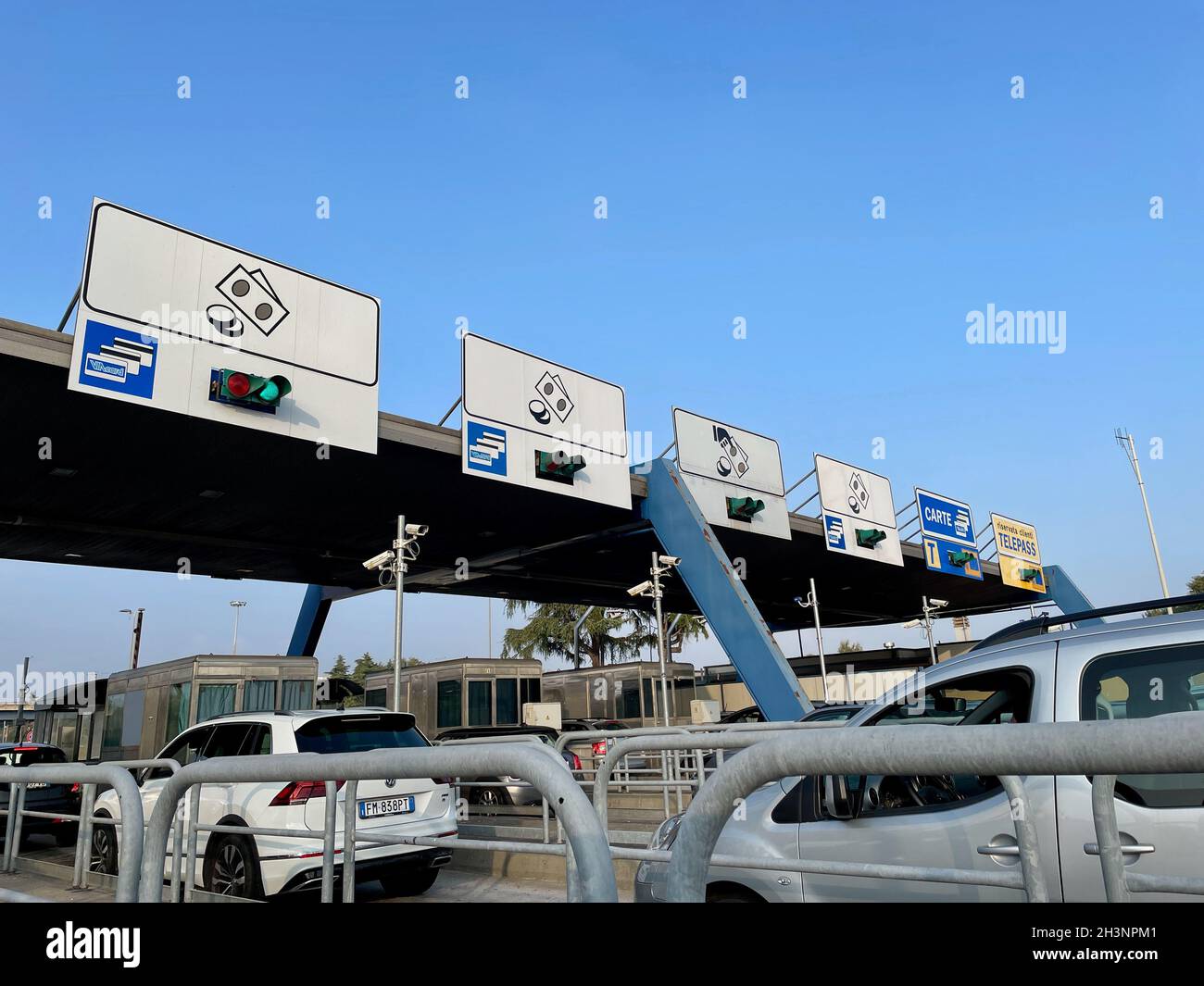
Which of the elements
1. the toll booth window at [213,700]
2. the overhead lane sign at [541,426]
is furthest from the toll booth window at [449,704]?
the overhead lane sign at [541,426]

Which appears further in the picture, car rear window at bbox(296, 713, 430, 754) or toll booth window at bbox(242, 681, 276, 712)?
toll booth window at bbox(242, 681, 276, 712)

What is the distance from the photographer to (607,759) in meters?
6.34

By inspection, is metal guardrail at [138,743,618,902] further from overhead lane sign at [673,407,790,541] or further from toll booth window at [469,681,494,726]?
toll booth window at [469,681,494,726]

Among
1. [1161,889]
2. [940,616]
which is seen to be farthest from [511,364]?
[940,616]

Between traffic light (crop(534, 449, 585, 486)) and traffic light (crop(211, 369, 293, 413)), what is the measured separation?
5279 millimetres

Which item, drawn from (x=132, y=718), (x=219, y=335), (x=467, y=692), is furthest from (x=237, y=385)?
(x=467, y=692)

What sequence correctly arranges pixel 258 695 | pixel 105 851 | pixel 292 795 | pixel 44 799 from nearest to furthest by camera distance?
pixel 292 795 < pixel 105 851 < pixel 44 799 < pixel 258 695

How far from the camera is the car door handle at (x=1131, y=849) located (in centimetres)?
312

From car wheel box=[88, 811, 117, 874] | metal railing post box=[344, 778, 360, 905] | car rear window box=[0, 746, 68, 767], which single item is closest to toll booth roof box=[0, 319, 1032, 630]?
car rear window box=[0, 746, 68, 767]

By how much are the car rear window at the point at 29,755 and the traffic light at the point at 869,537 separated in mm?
20560

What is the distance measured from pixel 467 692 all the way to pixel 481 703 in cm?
49

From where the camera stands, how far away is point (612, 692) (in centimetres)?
2994

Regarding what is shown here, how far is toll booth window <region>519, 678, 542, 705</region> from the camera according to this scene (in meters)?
24.3

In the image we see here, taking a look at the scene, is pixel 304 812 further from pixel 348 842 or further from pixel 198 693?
pixel 198 693
